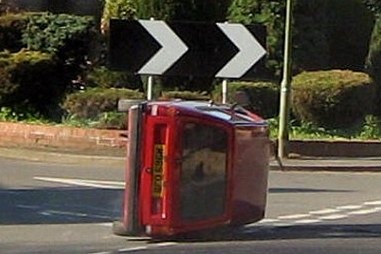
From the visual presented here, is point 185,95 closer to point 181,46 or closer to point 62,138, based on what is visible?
point 62,138

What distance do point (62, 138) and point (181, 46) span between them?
1006 centimetres

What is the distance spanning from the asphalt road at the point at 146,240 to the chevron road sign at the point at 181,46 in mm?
1851

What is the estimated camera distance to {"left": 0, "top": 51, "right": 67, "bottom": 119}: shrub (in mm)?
26391

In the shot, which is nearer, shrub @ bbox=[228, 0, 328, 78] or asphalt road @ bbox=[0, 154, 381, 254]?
asphalt road @ bbox=[0, 154, 381, 254]

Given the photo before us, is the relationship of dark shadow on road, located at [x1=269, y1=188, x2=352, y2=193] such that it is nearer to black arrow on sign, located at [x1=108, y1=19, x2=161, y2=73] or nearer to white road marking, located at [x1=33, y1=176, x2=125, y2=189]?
white road marking, located at [x1=33, y1=176, x2=125, y2=189]

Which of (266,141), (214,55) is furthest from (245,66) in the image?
(266,141)

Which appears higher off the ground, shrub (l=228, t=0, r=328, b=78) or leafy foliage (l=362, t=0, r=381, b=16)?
leafy foliage (l=362, t=0, r=381, b=16)

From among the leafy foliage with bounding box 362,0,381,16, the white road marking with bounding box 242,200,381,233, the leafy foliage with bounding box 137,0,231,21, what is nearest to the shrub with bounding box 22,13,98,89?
the leafy foliage with bounding box 137,0,231,21

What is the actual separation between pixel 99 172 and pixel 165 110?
29.5ft

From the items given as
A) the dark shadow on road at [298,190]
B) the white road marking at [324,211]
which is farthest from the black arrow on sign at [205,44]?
the dark shadow on road at [298,190]

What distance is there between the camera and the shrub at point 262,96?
26.2 m

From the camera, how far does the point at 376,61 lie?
1127 inches

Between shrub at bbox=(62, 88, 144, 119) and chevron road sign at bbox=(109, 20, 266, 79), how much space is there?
22.0 ft

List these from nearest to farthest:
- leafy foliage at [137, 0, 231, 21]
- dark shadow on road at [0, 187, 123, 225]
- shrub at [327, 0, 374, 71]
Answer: dark shadow on road at [0, 187, 123, 225] → leafy foliage at [137, 0, 231, 21] → shrub at [327, 0, 374, 71]
